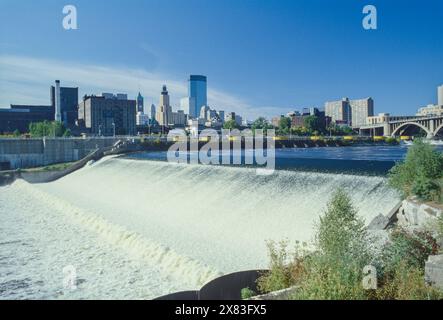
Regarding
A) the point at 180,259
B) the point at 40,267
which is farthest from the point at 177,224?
the point at 40,267

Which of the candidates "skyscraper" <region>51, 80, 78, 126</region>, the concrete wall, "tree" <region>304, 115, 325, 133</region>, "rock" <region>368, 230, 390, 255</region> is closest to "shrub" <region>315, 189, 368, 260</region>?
"rock" <region>368, 230, 390, 255</region>

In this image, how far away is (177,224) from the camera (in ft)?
74.6

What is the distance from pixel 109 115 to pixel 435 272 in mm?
147413

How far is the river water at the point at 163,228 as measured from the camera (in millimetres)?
15719

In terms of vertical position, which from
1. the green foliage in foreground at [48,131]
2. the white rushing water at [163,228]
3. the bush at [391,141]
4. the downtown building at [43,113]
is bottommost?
the white rushing water at [163,228]

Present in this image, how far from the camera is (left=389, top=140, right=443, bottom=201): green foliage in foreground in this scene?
16.7m

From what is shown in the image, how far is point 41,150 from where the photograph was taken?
6481cm

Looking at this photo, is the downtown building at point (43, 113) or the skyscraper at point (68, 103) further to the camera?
the skyscraper at point (68, 103)

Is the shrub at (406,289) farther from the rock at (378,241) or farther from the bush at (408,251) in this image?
the rock at (378,241)

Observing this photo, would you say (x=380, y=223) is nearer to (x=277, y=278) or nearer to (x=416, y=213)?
(x=416, y=213)

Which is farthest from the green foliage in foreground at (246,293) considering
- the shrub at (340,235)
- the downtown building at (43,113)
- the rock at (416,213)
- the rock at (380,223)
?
the downtown building at (43,113)

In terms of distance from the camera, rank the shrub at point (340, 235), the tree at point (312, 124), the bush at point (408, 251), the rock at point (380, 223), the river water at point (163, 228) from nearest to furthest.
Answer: the shrub at point (340, 235)
the bush at point (408, 251)
the river water at point (163, 228)
the rock at point (380, 223)
the tree at point (312, 124)

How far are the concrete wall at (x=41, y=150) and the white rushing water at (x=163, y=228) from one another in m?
30.6
